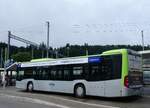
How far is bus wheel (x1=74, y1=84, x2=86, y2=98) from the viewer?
22322mm

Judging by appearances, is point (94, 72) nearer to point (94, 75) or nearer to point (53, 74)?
point (94, 75)

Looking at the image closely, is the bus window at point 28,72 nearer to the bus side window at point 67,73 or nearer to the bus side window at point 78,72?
the bus side window at point 67,73

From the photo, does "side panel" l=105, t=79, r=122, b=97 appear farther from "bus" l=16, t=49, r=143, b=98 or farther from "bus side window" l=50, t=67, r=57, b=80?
"bus side window" l=50, t=67, r=57, b=80

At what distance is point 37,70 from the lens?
26828 mm

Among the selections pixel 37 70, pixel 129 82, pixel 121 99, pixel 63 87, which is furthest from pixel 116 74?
pixel 37 70

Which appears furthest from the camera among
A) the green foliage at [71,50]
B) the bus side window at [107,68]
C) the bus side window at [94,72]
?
the green foliage at [71,50]

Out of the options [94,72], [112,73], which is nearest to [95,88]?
[94,72]

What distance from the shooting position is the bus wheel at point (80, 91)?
22322 millimetres

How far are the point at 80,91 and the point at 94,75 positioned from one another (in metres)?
1.75

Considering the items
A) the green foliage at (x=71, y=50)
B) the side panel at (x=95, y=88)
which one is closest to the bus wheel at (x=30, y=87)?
the side panel at (x=95, y=88)

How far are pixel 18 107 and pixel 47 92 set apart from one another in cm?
1009

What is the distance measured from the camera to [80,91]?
73.9 feet

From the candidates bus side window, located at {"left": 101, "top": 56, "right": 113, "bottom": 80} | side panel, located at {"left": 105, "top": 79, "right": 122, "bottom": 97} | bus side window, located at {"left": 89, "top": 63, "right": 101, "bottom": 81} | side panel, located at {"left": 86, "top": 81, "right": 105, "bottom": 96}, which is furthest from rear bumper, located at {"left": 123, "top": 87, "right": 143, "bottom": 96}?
bus side window, located at {"left": 89, "top": 63, "right": 101, "bottom": 81}

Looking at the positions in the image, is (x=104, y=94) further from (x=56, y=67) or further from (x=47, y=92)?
(x=47, y=92)
